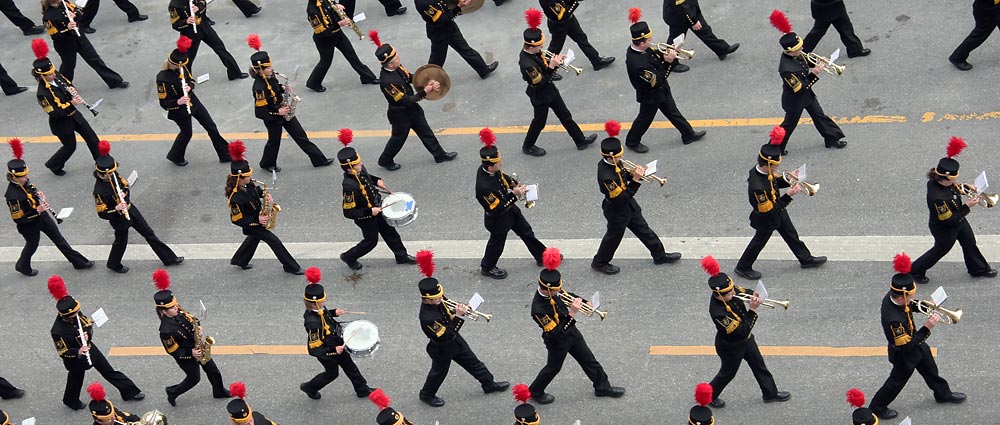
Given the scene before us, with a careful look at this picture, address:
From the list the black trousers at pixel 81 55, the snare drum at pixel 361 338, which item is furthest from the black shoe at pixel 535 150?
the black trousers at pixel 81 55

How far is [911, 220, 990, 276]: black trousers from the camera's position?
1391cm

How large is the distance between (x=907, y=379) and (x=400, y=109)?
7223mm

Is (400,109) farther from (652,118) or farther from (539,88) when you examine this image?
(652,118)

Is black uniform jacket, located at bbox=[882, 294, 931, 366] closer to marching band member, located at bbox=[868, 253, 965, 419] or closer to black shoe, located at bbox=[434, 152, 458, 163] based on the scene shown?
marching band member, located at bbox=[868, 253, 965, 419]

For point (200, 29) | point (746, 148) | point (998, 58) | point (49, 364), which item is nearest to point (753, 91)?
point (746, 148)

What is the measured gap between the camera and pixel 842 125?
17.0 meters

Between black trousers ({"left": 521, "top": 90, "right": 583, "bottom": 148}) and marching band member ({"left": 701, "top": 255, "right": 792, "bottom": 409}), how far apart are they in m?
4.49

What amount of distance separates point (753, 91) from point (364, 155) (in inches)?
201

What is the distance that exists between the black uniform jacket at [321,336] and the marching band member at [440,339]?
0.88 meters

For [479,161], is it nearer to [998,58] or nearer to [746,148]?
[746,148]

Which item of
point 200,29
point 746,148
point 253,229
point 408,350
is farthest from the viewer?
point 200,29

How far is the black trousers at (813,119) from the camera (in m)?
16.3

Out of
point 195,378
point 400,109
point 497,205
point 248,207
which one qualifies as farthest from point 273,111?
point 195,378

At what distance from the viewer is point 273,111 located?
17.2m
